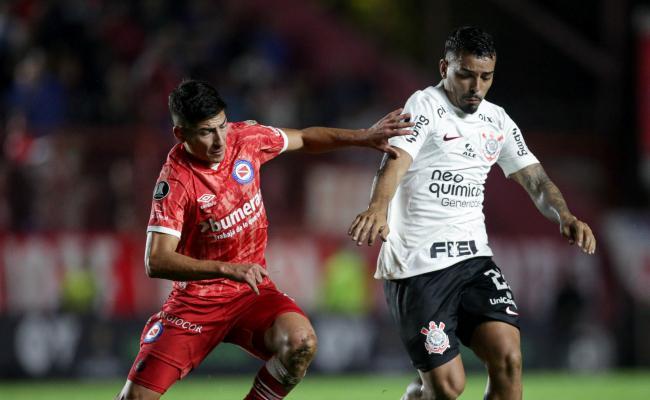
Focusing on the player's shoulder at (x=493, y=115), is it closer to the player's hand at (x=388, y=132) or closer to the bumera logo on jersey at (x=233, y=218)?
the player's hand at (x=388, y=132)

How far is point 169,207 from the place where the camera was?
22.2 feet

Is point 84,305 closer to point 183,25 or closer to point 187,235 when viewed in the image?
point 183,25

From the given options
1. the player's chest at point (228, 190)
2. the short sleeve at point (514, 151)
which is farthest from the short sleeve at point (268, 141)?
the short sleeve at point (514, 151)

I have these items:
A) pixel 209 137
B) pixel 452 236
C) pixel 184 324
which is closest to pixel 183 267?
pixel 184 324

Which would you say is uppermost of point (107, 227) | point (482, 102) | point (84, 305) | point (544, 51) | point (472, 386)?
point (544, 51)

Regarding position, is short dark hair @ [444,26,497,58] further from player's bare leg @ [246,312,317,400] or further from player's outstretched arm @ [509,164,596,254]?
player's bare leg @ [246,312,317,400]

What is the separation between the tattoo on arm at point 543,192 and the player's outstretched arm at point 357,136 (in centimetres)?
97

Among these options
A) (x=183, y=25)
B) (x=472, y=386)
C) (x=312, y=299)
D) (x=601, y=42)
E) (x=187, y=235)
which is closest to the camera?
(x=187, y=235)

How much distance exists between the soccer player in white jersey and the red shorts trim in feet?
2.54

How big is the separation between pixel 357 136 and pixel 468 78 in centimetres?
78

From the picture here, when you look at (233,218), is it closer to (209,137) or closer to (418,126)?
(209,137)

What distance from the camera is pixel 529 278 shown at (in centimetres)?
1438

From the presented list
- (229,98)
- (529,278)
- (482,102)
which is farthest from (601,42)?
(482,102)

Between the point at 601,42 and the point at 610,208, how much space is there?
3.05 metres
